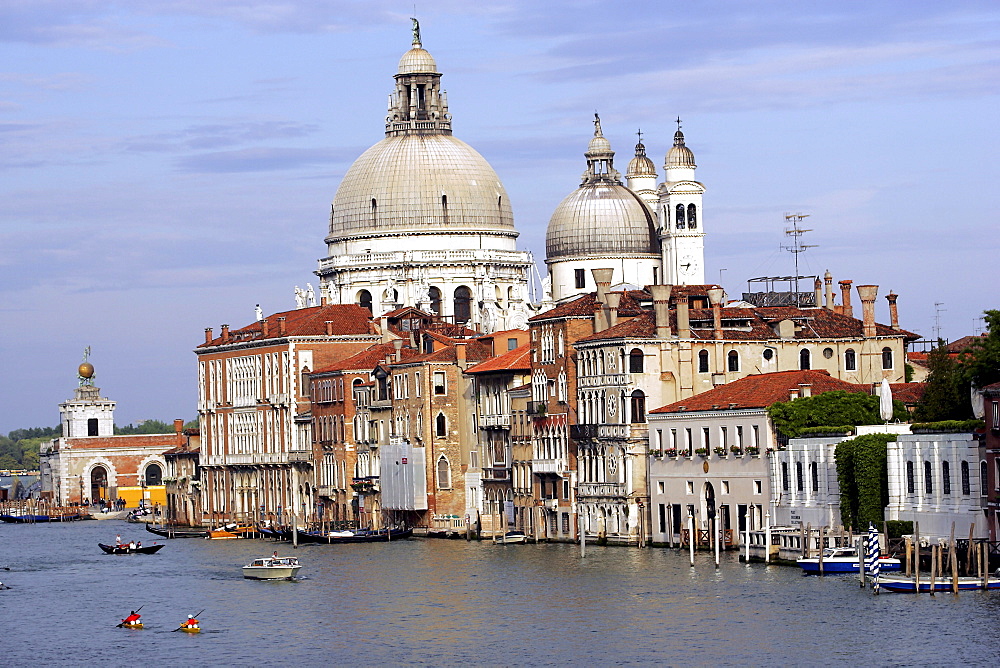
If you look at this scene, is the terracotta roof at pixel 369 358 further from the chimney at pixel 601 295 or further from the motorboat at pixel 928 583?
the motorboat at pixel 928 583

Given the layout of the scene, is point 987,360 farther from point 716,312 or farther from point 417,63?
point 417,63

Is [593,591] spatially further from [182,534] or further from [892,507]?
[182,534]

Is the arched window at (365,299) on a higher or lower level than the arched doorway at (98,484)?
higher

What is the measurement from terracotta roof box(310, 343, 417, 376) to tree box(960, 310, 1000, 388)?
38.7 m

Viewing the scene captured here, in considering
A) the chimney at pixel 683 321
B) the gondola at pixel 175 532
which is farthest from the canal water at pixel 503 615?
→ the gondola at pixel 175 532

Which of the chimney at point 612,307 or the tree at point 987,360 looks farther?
the chimney at point 612,307

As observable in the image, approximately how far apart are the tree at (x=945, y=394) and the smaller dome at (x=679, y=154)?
35.5 m

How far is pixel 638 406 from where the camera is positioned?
82.5 m

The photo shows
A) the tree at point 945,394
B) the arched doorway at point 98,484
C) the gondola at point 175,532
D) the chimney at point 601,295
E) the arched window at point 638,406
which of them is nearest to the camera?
the tree at point 945,394

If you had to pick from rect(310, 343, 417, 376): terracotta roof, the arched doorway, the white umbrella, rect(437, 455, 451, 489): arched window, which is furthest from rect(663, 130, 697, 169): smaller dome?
the arched doorway

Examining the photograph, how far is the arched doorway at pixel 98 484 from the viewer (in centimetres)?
16225

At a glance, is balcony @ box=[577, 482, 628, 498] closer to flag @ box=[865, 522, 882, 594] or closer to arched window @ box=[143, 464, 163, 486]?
flag @ box=[865, 522, 882, 594]

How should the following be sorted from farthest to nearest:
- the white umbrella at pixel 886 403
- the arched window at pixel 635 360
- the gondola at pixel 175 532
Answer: the gondola at pixel 175 532
the arched window at pixel 635 360
the white umbrella at pixel 886 403

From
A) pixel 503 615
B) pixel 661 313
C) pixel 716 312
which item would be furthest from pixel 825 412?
pixel 503 615
